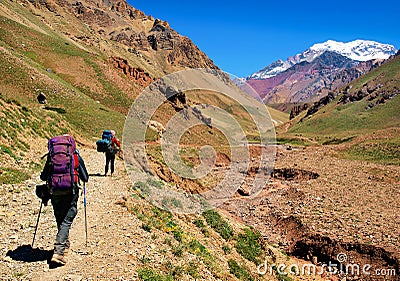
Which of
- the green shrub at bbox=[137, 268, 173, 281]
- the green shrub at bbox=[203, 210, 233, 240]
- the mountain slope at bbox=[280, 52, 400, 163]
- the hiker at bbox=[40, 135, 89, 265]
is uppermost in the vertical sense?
the mountain slope at bbox=[280, 52, 400, 163]

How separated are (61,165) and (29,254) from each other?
7.95 ft

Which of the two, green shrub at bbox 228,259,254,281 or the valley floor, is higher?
the valley floor

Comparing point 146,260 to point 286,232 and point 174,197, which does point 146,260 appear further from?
point 286,232

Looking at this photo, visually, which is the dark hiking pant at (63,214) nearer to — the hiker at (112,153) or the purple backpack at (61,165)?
the purple backpack at (61,165)

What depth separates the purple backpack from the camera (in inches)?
267

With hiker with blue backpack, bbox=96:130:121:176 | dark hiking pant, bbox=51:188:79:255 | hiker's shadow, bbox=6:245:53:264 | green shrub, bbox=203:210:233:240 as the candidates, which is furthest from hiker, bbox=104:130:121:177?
dark hiking pant, bbox=51:188:79:255

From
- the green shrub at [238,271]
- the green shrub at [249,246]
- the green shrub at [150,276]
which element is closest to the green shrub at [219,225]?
the green shrub at [249,246]

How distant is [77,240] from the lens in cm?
833

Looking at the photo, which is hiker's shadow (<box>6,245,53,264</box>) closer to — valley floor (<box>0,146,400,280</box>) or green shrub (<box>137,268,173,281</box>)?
valley floor (<box>0,146,400,280</box>)

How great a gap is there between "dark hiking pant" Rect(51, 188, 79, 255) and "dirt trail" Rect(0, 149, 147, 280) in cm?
47

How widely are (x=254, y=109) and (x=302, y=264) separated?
8.07m

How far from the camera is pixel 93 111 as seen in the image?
125 ft

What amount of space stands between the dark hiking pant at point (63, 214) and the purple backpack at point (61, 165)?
0.92 ft

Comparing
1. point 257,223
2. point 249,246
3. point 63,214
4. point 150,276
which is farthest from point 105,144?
point 257,223
